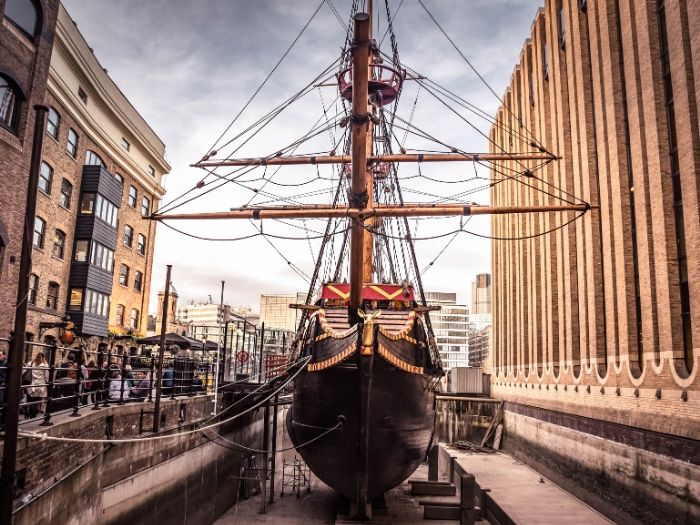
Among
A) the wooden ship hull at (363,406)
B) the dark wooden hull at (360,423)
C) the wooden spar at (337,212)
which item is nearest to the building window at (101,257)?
the wooden spar at (337,212)

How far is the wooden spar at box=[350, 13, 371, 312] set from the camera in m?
11.1

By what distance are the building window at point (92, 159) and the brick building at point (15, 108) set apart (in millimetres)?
7983

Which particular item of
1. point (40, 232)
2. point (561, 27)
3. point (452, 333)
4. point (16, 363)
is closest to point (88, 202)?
point (40, 232)

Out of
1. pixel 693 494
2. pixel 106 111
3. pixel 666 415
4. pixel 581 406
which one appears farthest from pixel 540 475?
pixel 106 111

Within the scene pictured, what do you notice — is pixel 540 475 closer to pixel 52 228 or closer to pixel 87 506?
pixel 87 506

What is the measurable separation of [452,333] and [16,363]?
109m

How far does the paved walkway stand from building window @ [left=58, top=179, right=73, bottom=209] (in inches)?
780

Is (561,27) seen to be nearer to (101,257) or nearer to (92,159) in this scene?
(92,159)

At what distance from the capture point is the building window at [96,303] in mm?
23797

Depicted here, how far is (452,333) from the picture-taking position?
11088 cm

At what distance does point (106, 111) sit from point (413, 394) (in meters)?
20.8

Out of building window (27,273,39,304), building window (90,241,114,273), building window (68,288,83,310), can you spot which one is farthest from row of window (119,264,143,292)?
building window (27,273,39,304)

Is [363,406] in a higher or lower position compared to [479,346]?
lower

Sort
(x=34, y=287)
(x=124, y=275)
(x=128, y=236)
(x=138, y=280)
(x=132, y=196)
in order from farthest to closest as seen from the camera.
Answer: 1. (x=138, y=280)
2. (x=132, y=196)
3. (x=128, y=236)
4. (x=124, y=275)
5. (x=34, y=287)
